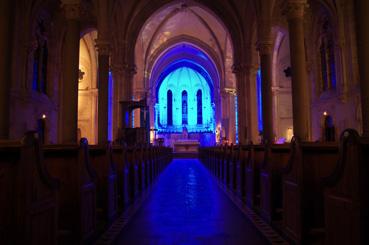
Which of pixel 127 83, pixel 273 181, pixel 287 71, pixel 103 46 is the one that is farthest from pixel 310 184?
pixel 287 71

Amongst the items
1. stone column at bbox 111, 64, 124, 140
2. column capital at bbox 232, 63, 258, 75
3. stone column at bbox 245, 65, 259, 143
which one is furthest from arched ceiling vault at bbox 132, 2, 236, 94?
stone column at bbox 245, 65, 259, 143

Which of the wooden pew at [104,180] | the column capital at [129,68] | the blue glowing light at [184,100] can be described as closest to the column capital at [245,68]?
the column capital at [129,68]

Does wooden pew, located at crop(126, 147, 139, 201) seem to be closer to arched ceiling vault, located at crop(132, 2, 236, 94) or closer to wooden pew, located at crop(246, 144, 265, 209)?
wooden pew, located at crop(246, 144, 265, 209)

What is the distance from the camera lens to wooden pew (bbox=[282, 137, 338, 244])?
314 cm

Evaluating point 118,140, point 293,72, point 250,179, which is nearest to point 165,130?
point 118,140

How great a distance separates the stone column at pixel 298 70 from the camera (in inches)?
350

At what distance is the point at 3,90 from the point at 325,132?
1407 centimetres

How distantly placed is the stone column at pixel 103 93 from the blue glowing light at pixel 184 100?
2731cm

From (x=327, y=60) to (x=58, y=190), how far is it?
51.6 ft

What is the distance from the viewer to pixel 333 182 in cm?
247

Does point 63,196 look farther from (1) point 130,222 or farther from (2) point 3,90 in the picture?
(2) point 3,90

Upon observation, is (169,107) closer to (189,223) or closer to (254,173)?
(254,173)

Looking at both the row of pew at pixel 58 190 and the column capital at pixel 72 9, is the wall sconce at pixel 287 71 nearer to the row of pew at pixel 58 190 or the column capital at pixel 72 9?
the column capital at pixel 72 9

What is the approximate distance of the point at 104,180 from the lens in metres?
4.36
